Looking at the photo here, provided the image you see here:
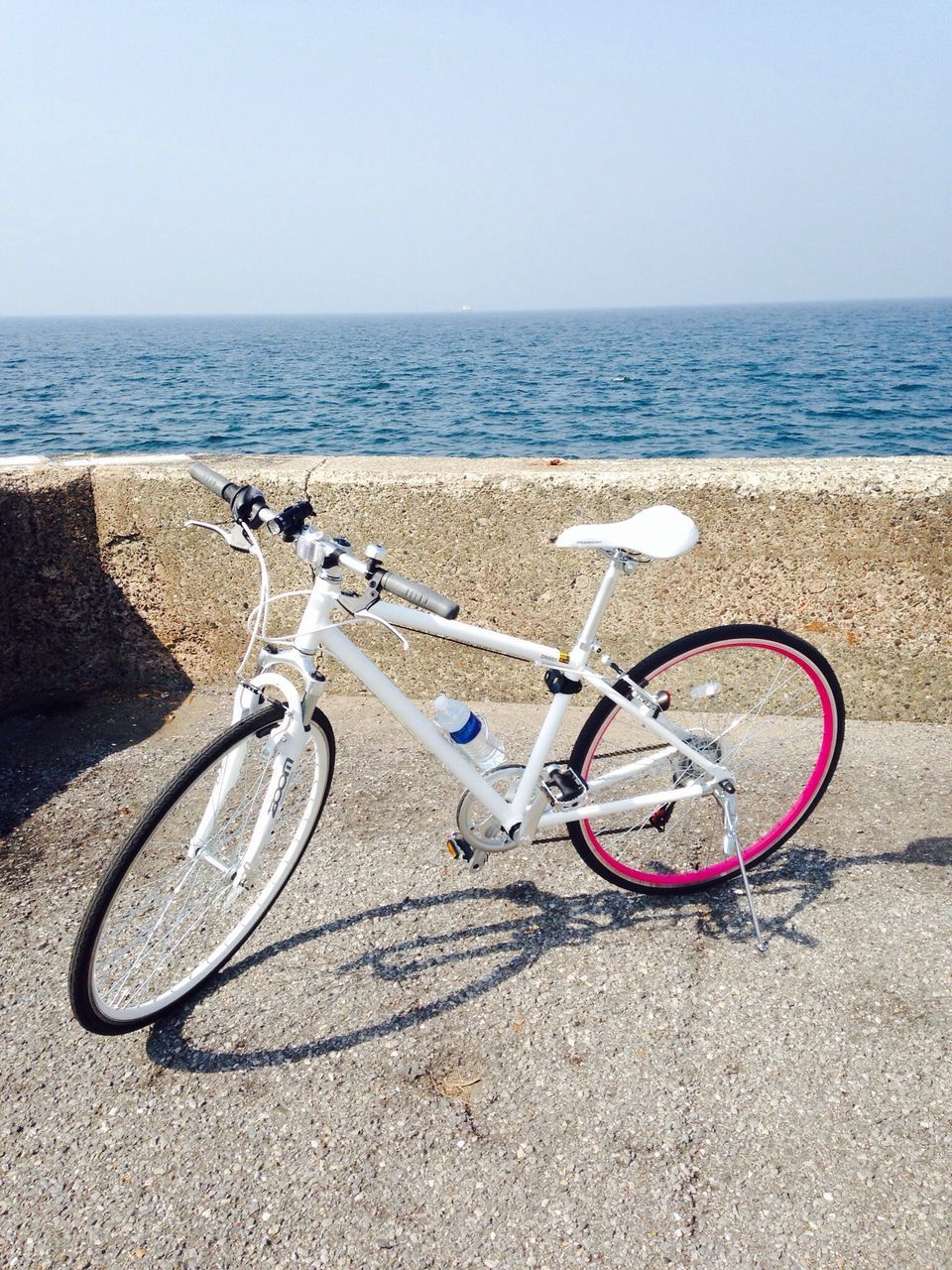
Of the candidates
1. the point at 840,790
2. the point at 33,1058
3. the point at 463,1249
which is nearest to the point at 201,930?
the point at 33,1058

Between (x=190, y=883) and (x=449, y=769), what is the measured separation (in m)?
0.92

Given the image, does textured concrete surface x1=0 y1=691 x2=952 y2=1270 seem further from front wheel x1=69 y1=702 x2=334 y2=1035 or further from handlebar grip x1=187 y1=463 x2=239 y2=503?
handlebar grip x1=187 y1=463 x2=239 y2=503

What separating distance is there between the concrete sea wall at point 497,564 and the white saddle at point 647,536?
138 cm

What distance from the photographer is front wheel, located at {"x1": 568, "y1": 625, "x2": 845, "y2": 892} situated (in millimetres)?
2895

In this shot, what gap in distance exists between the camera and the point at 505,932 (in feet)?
9.60

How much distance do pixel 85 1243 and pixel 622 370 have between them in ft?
210

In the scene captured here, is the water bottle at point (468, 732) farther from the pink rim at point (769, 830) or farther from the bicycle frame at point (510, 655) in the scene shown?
the pink rim at point (769, 830)

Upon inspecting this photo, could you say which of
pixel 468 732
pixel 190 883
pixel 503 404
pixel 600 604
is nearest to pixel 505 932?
pixel 468 732

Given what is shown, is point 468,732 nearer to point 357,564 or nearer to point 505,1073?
point 357,564

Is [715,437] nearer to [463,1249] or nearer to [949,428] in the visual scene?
[949,428]

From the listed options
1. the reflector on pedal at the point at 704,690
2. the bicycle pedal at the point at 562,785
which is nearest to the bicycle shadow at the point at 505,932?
the bicycle pedal at the point at 562,785

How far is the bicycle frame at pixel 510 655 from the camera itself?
8.04ft

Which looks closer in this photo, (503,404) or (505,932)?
(505,932)

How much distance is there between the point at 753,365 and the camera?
6331 centimetres
